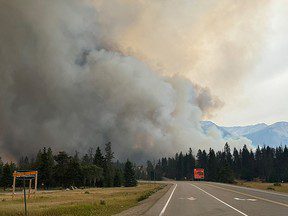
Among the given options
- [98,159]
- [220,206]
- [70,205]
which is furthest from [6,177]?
[220,206]

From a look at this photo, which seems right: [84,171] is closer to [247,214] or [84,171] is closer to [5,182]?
[5,182]

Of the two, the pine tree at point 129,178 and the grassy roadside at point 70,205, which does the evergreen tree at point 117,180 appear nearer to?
the pine tree at point 129,178

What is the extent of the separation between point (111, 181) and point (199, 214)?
13508 cm

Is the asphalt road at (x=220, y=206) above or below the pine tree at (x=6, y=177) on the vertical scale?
below

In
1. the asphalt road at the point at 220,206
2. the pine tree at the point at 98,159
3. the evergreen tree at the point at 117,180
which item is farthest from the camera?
the pine tree at the point at 98,159

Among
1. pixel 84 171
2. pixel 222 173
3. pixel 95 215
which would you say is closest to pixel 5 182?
pixel 84 171

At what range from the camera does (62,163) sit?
134 metres

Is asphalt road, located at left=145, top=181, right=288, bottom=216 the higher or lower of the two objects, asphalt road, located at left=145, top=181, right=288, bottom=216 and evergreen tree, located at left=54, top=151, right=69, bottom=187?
the lower

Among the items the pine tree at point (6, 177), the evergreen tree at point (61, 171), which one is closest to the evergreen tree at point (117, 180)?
the evergreen tree at point (61, 171)

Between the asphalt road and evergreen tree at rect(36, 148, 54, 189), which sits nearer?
the asphalt road

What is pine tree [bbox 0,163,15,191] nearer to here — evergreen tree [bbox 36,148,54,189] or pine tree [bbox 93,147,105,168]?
evergreen tree [bbox 36,148,54,189]

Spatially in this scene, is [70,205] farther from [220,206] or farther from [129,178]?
[129,178]

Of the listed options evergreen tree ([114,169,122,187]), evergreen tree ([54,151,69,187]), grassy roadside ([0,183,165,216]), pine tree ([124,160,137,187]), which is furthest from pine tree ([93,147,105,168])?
grassy roadside ([0,183,165,216])

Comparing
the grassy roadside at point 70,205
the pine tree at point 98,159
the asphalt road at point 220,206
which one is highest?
the pine tree at point 98,159
